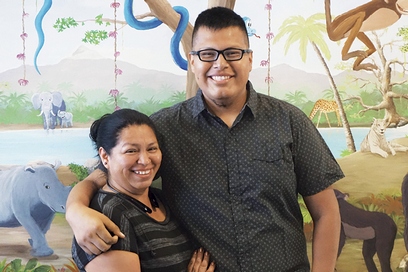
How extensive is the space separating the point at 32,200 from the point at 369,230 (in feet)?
6.19

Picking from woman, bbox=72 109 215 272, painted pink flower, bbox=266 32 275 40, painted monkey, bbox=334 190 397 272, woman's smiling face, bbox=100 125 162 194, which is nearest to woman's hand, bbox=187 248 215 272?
woman, bbox=72 109 215 272

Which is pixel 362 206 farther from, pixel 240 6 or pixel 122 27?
pixel 122 27

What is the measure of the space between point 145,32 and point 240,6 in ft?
1.83

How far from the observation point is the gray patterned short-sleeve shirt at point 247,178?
154 centimetres

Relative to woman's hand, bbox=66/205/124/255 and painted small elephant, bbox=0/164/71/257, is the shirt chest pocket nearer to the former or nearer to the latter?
woman's hand, bbox=66/205/124/255

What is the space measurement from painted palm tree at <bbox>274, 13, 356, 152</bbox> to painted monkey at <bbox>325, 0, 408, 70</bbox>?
6 centimetres

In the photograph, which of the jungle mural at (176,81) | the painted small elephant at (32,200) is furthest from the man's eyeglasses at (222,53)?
the painted small elephant at (32,200)

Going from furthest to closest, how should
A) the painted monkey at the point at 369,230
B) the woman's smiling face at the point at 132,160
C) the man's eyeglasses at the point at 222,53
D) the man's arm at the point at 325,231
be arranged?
the painted monkey at the point at 369,230
the man's arm at the point at 325,231
the man's eyeglasses at the point at 222,53
the woman's smiling face at the point at 132,160

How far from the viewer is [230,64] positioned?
1514 millimetres

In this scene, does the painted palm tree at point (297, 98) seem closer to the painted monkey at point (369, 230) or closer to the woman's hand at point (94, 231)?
the painted monkey at point (369, 230)

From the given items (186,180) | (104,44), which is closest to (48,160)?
(104,44)

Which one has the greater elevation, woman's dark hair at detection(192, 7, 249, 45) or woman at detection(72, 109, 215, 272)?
woman's dark hair at detection(192, 7, 249, 45)

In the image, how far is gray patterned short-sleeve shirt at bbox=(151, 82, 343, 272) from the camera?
5.07 ft

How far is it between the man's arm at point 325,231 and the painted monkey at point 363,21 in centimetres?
108
